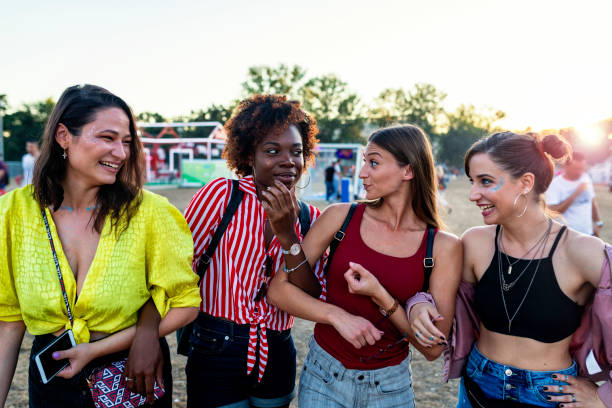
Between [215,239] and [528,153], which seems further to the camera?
[215,239]

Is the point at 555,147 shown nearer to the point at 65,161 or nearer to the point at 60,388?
the point at 65,161

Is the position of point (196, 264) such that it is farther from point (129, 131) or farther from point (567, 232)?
point (567, 232)

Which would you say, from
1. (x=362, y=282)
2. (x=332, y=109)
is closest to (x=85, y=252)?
(x=362, y=282)

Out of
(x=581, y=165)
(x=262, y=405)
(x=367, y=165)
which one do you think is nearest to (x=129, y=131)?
(x=367, y=165)

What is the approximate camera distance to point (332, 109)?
58.5 m

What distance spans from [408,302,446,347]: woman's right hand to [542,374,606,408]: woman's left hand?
1.91ft

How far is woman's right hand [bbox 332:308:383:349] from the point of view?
1928 mm

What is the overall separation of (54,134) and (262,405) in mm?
1677

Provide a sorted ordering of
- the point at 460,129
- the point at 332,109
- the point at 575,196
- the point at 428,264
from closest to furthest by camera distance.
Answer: the point at 428,264
the point at 575,196
the point at 332,109
the point at 460,129

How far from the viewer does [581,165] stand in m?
5.77

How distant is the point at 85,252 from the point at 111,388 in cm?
60

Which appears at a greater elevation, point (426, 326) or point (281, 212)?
point (281, 212)

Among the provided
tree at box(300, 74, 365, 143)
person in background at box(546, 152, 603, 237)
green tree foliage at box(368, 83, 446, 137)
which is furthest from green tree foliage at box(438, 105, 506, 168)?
person in background at box(546, 152, 603, 237)

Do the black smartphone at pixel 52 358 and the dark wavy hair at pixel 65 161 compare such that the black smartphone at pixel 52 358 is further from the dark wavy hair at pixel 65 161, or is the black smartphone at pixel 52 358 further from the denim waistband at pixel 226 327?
the denim waistband at pixel 226 327
